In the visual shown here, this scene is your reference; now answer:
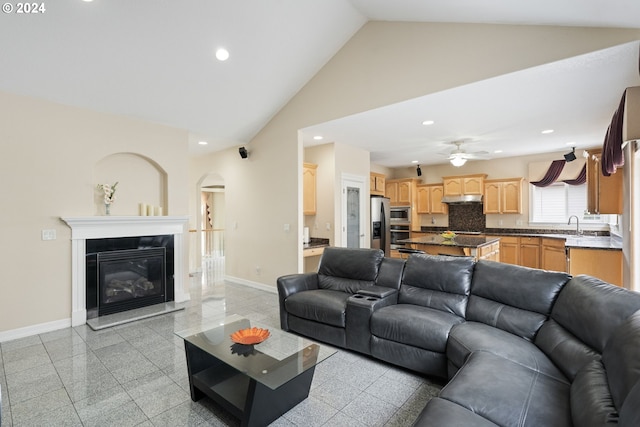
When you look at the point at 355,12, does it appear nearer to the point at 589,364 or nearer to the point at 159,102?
the point at 159,102

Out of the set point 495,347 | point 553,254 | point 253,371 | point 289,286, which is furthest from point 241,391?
point 553,254

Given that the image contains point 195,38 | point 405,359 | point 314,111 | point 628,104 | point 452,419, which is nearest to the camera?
point 452,419

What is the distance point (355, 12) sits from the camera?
3.82 meters

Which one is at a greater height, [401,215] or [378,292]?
[401,215]

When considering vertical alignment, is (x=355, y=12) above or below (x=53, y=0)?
above

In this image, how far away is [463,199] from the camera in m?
7.73

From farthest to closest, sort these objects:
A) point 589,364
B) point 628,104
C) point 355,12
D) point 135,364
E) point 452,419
→ point 355,12 → point 628,104 → point 135,364 → point 589,364 → point 452,419

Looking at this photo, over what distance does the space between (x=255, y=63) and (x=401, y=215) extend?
601 cm

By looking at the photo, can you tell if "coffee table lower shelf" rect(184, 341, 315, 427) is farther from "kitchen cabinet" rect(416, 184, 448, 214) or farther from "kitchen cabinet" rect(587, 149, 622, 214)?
"kitchen cabinet" rect(416, 184, 448, 214)

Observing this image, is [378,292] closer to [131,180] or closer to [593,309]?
[593,309]

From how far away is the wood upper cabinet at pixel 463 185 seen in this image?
761 centimetres

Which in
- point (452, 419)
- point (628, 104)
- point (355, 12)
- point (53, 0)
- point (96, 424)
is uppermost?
point (355, 12)

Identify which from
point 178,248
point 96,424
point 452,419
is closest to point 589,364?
point 452,419

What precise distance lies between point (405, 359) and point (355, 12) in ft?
13.1
